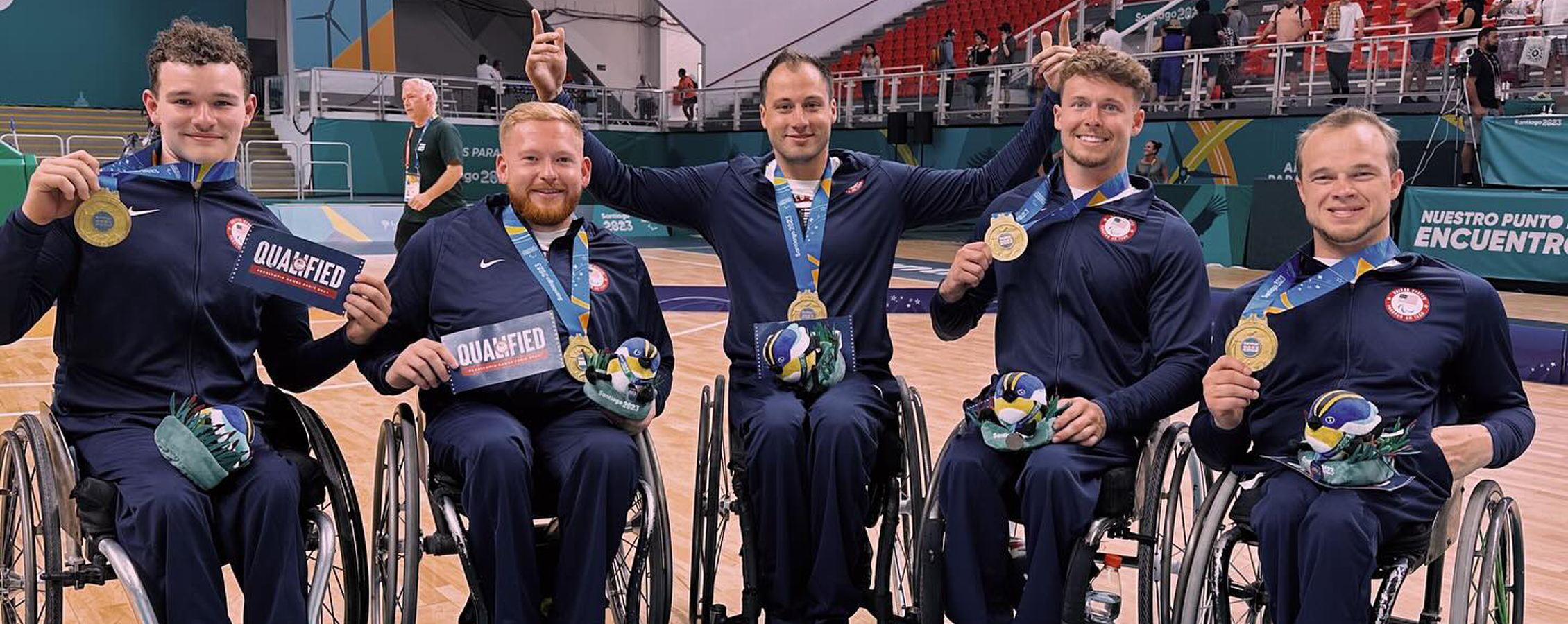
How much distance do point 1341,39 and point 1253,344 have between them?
32.0 feet

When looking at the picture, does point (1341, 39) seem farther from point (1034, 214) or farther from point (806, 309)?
point (806, 309)

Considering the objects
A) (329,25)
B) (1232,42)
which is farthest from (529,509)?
(329,25)

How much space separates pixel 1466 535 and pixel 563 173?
195 centimetres

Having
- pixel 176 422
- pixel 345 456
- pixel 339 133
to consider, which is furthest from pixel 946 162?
pixel 176 422

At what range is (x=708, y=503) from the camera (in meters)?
2.87

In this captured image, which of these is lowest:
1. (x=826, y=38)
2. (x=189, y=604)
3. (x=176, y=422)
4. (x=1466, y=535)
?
(x=189, y=604)

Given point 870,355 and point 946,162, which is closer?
point 870,355

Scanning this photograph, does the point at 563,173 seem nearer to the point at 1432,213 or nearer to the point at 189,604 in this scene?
the point at 189,604

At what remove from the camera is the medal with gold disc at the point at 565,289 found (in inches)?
103

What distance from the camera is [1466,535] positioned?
2.13 m

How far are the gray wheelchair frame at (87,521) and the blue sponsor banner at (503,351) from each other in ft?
1.00

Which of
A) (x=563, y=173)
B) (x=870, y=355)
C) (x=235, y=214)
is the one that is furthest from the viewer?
(x=870, y=355)

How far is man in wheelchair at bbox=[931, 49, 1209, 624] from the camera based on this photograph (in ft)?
8.08

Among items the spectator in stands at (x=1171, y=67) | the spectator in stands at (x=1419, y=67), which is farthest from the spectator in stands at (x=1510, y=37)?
the spectator in stands at (x=1171, y=67)
